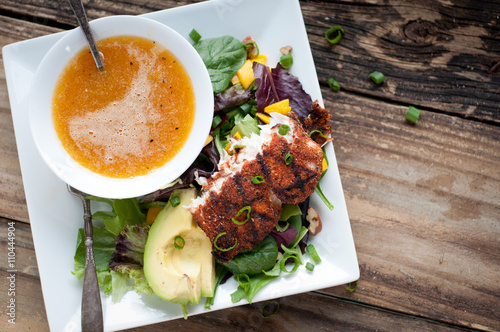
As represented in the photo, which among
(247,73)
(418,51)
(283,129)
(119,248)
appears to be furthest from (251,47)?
(119,248)

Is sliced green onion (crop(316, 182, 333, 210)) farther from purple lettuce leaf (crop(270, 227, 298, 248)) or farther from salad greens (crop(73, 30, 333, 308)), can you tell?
purple lettuce leaf (crop(270, 227, 298, 248))

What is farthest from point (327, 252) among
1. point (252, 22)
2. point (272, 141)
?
point (252, 22)

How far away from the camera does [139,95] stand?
2207 mm

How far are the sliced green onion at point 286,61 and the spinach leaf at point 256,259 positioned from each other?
105 centimetres

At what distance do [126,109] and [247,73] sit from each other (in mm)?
762

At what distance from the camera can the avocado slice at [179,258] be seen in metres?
2.23

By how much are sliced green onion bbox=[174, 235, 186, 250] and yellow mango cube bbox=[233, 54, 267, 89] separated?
988mm

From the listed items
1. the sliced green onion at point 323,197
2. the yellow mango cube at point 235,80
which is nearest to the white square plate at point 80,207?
the sliced green onion at point 323,197

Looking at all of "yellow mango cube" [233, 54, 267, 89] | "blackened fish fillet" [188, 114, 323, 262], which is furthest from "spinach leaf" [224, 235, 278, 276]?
"yellow mango cube" [233, 54, 267, 89]

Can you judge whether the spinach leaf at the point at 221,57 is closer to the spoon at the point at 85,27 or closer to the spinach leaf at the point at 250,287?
the spoon at the point at 85,27

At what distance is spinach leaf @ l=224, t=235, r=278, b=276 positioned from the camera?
2387 mm

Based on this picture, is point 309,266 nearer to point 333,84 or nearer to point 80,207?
point 333,84

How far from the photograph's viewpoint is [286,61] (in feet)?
8.02

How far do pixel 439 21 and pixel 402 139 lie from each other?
87cm
